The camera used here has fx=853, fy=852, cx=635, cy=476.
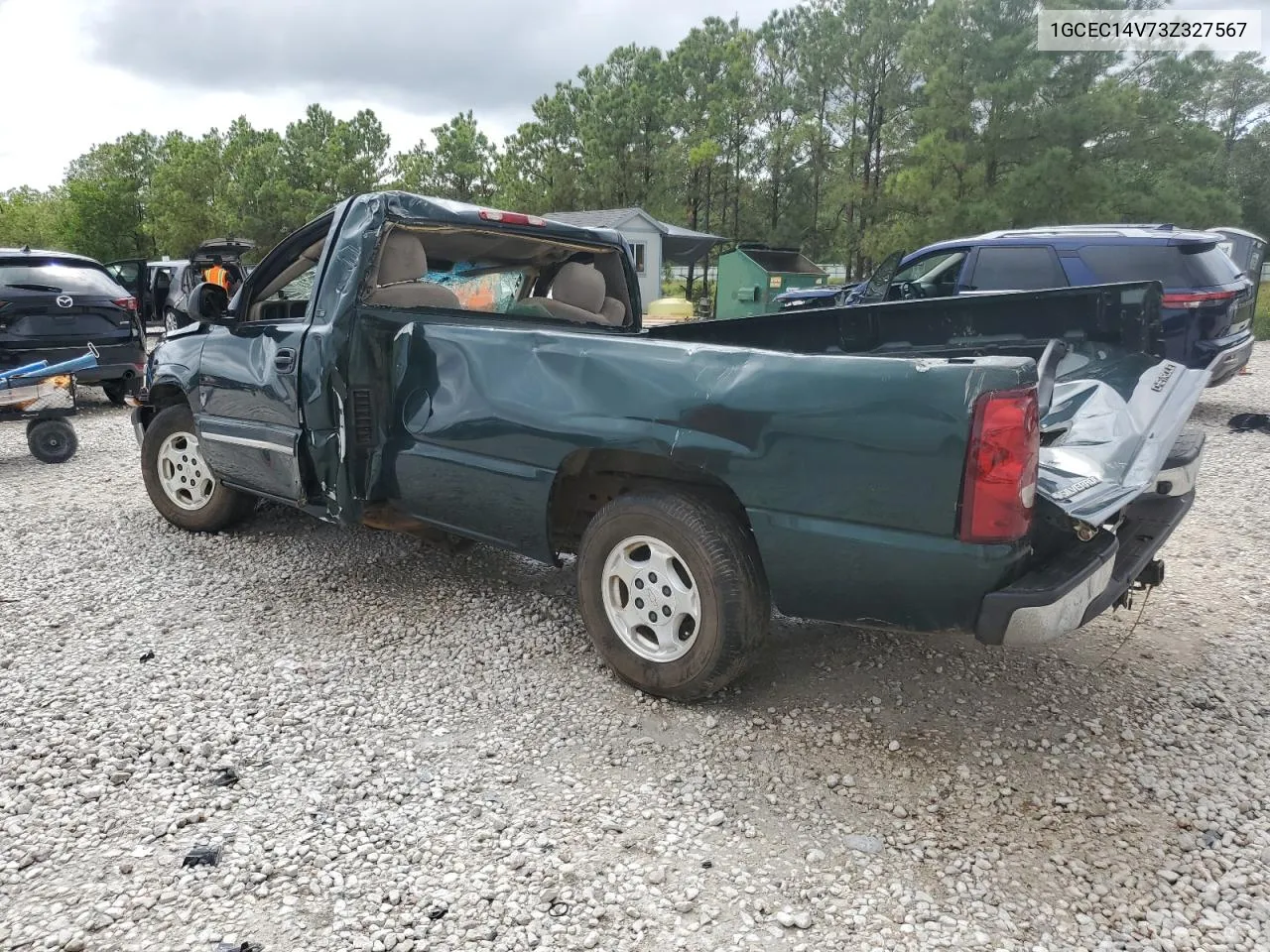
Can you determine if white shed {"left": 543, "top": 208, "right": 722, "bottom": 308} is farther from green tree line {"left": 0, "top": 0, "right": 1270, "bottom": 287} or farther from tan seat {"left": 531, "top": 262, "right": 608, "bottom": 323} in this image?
tan seat {"left": 531, "top": 262, "right": 608, "bottom": 323}

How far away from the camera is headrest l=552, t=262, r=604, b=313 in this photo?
476 cm

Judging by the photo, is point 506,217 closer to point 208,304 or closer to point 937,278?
point 208,304

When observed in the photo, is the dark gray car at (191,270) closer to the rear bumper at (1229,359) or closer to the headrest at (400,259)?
the headrest at (400,259)

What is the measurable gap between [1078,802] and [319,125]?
53.3m

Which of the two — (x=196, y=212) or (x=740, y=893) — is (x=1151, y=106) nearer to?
(x=740, y=893)

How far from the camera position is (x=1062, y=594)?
2.38m

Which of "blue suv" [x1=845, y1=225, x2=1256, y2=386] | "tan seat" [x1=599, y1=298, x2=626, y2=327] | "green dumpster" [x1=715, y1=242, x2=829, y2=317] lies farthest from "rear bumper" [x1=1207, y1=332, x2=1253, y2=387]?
"green dumpster" [x1=715, y1=242, x2=829, y2=317]

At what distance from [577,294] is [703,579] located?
242 centimetres

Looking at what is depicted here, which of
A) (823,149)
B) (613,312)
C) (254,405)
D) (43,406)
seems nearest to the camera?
(254,405)

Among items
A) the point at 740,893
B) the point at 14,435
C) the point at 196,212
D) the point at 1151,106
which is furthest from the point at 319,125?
the point at 740,893

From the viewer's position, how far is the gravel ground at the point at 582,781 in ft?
7.04

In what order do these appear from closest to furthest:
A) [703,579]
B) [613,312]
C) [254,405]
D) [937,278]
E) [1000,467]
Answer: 1. [1000,467]
2. [703,579]
3. [254,405]
4. [613,312]
5. [937,278]

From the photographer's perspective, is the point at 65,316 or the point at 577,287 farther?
the point at 65,316

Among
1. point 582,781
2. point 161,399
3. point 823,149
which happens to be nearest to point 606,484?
point 582,781
